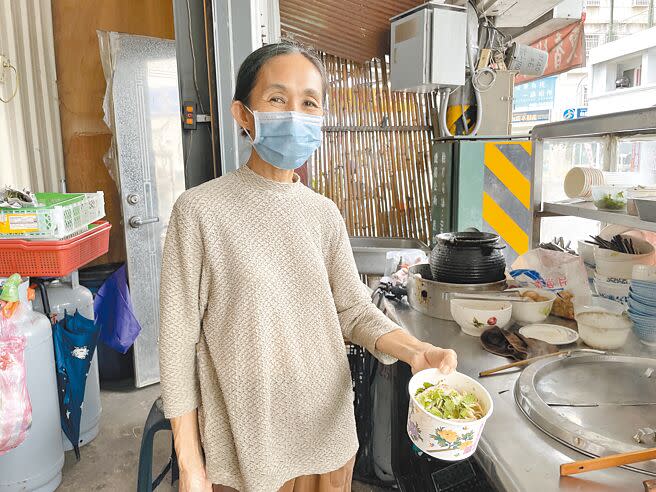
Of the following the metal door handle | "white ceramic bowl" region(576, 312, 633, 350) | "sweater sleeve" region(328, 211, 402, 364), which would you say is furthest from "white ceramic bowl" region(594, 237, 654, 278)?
the metal door handle

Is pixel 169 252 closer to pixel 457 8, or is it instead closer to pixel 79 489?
pixel 79 489

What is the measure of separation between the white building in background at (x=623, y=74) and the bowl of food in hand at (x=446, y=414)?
9.00 m

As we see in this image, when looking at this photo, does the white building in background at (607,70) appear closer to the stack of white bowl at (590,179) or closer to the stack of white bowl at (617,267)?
the stack of white bowl at (590,179)

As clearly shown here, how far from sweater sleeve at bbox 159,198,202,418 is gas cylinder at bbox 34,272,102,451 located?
206 cm

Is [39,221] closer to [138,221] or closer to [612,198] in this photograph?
[138,221]

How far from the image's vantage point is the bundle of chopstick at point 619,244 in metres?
1.86

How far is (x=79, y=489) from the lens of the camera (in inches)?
101

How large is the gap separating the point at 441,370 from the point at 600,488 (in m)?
0.36

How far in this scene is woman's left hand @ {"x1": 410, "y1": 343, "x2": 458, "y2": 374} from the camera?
43.4 inches

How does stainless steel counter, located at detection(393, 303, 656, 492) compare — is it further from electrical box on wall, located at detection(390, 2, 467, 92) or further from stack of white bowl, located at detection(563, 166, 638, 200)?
electrical box on wall, located at detection(390, 2, 467, 92)

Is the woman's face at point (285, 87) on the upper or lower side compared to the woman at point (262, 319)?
upper

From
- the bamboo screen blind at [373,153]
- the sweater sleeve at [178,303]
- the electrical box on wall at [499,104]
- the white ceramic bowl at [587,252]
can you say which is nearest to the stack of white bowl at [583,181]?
the white ceramic bowl at [587,252]

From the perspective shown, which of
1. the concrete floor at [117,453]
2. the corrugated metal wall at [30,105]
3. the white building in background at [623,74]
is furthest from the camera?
the white building in background at [623,74]

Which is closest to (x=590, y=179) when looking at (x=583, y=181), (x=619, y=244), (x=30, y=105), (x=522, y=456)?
(x=583, y=181)
